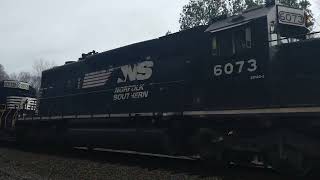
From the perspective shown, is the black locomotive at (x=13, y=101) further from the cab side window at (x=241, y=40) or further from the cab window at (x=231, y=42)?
the cab side window at (x=241, y=40)

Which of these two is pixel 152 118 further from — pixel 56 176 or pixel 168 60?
pixel 56 176

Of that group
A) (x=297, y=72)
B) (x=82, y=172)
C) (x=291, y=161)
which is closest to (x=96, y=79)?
(x=82, y=172)

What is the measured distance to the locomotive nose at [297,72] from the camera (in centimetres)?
1045

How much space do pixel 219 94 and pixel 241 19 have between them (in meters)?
2.06

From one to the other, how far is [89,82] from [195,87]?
637 centimetres

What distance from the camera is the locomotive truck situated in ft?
35.2

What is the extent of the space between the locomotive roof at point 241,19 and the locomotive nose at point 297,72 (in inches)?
42.3

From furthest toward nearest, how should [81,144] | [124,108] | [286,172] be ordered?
1. [81,144]
2. [124,108]
3. [286,172]

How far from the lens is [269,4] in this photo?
11.9 meters

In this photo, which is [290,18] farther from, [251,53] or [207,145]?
[207,145]

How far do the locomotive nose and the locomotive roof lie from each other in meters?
1.08

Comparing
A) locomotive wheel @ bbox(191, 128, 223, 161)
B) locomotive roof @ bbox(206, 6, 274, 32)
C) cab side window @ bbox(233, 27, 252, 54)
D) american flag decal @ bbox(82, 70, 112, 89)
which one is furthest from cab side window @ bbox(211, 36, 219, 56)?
american flag decal @ bbox(82, 70, 112, 89)

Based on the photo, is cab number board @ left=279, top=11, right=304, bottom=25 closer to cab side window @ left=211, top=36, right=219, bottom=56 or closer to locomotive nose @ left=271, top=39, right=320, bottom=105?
locomotive nose @ left=271, top=39, right=320, bottom=105

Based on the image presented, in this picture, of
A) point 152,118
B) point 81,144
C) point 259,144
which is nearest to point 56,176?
point 152,118
